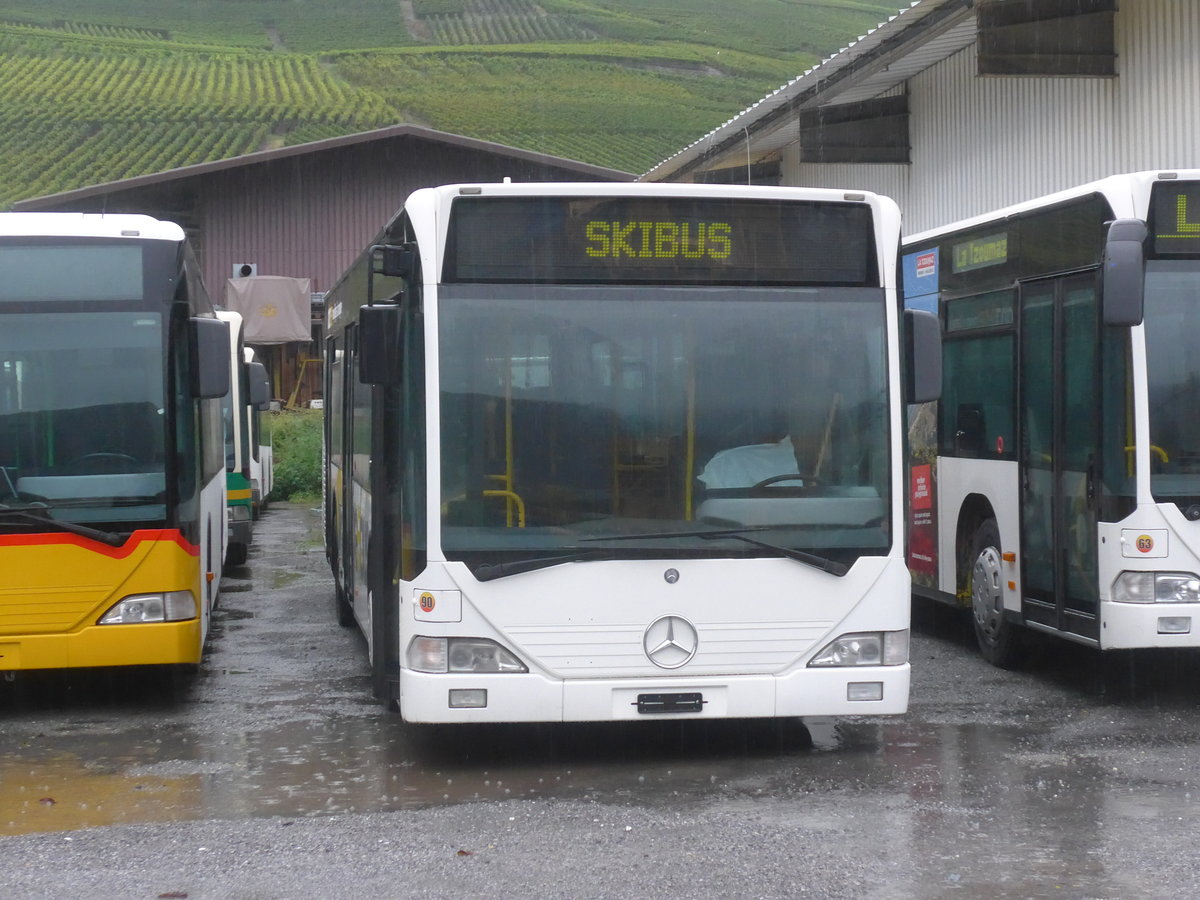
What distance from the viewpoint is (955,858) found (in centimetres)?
580

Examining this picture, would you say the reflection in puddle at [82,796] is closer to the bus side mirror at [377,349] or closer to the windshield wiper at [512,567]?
the windshield wiper at [512,567]

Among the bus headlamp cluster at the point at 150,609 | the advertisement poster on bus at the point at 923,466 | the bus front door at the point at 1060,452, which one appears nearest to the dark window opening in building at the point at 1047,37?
the advertisement poster on bus at the point at 923,466

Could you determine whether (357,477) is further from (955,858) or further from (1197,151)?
(1197,151)

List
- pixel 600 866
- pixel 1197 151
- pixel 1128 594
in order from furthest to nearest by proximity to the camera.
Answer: pixel 1197 151
pixel 1128 594
pixel 600 866

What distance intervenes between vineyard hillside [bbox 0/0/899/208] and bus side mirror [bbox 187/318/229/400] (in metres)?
49.2

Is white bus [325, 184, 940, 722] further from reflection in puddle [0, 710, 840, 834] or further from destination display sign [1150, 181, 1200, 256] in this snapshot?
destination display sign [1150, 181, 1200, 256]

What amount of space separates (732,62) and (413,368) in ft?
285

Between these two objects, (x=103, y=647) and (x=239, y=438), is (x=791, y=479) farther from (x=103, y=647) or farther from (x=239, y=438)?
(x=239, y=438)

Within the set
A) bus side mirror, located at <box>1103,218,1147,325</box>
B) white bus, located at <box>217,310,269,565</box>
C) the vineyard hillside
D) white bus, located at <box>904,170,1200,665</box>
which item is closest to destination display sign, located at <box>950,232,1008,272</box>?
white bus, located at <box>904,170,1200,665</box>

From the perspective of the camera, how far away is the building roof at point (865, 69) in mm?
15281

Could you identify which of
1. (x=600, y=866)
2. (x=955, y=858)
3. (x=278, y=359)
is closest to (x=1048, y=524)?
(x=955, y=858)

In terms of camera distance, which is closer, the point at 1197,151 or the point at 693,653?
the point at 693,653

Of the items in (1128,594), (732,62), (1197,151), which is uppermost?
(732,62)

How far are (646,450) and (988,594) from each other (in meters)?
3.89
